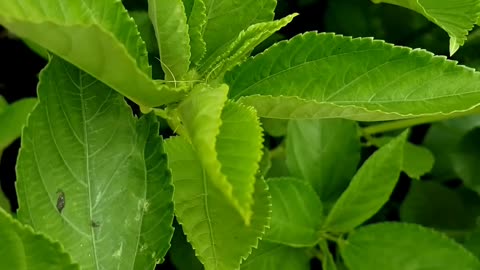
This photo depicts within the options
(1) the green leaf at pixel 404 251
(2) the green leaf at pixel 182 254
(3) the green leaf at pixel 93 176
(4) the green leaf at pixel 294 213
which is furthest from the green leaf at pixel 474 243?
(3) the green leaf at pixel 93 176

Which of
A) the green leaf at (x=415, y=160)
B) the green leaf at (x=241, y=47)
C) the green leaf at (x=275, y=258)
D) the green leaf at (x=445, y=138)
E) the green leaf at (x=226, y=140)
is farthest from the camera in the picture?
the green leaf at (x=445, y=138)

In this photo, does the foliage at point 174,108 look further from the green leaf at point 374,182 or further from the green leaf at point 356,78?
the green leaf at point 374,182

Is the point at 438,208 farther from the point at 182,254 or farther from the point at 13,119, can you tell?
the point at 13,119

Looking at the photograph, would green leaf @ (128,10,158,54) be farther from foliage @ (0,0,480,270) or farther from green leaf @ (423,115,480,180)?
green leaf @ (423,115,480,180)

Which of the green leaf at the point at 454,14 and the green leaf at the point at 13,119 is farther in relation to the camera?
the green leaf at the point at 13,119

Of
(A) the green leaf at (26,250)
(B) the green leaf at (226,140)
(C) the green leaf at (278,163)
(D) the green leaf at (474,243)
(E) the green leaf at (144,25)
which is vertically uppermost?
(B) the green leaf at (226,140)

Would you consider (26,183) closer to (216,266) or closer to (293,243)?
(216,266)

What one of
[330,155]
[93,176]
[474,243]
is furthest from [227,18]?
[474,243]

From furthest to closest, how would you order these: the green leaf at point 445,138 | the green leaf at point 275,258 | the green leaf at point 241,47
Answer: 1. the green leaf at point 445,138
2. the green leaf at point 275,258
3. the green leaf at point 241,47

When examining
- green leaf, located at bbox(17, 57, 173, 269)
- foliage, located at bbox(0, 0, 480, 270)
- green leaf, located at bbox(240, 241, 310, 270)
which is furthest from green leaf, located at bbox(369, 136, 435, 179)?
green leaf, located at bbox(17, 57, 173, 269)
